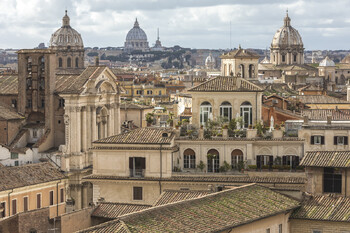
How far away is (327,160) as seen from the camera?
112 ft

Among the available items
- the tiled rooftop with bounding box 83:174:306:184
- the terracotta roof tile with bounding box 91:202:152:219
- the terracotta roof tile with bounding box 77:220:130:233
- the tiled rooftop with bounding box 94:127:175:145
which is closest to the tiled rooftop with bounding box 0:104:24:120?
the tiled rooftop with bounding box 94:127:175:145

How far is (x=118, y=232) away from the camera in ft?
87.1

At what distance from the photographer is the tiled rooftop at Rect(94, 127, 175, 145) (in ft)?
→ 135

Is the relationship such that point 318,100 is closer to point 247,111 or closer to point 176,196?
point 247,111

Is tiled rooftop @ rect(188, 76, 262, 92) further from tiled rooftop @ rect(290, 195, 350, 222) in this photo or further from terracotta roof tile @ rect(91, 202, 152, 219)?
tiled rooftop @ rect(290, 195, 350, 222)

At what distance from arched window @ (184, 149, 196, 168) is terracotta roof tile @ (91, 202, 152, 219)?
8.00 m

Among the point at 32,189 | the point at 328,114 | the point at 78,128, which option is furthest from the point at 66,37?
the point at 328,114

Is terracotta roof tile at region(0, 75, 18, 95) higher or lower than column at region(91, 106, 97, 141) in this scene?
higher

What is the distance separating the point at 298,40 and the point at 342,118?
377ft

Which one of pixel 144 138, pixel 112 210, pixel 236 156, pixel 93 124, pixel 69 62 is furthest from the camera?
pixel 69 62

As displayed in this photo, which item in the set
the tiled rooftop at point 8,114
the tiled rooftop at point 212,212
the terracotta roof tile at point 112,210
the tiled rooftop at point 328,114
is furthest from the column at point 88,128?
the tiled rooftop at point 212,212

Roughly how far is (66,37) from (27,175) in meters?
88.7

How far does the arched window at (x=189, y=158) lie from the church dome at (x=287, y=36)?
377 ft

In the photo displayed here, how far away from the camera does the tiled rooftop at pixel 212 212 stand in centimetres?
2742
